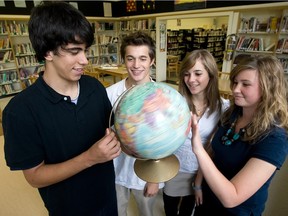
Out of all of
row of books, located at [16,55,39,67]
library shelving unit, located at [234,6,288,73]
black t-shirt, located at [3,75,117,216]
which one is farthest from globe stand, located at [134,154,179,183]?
row of books, located at [16,55,39,67]

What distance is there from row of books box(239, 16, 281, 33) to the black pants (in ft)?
15.8

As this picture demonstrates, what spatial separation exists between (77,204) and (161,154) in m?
0.71

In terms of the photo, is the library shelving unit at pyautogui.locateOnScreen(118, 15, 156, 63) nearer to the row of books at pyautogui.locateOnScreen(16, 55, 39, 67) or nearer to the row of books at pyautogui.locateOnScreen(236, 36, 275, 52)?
the row of books at pyautogui.locateOnScreen(236, 36, 275, 52)

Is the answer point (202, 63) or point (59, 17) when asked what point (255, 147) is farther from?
point (59, 17)

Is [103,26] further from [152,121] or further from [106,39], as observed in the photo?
[152,121]

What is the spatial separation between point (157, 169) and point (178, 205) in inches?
43.6

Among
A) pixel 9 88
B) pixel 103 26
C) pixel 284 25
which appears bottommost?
pixel 9 88

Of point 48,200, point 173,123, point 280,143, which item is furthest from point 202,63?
point 48,200

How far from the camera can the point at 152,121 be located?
0.73 meters

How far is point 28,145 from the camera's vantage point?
94 cm

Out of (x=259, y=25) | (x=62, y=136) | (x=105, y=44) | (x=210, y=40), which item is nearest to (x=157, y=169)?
(x=62, y=136)

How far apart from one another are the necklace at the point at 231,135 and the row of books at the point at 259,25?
4781 mm

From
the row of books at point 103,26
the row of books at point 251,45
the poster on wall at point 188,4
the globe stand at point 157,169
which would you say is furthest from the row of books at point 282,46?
the row of books at point 103,26

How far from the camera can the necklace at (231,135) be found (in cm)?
113
